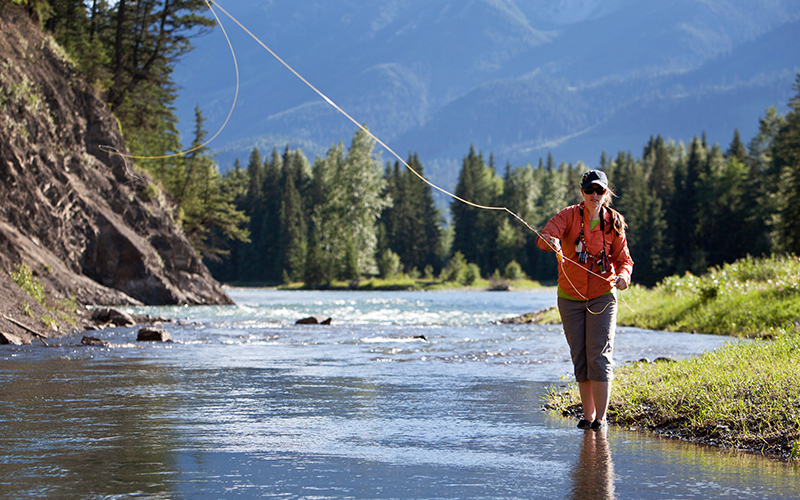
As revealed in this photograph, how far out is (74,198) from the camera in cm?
3078

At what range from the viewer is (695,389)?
763 centimetres

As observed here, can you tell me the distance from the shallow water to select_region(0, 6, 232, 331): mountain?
11638mm

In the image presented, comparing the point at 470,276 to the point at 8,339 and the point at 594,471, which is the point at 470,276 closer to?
the point at 8,339

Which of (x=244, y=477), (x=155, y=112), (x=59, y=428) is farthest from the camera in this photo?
(x=155, y=112)

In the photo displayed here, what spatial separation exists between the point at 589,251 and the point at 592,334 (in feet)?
2.46

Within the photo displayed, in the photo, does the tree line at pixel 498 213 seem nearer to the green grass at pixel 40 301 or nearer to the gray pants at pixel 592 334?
the green grass at pixel 40 301

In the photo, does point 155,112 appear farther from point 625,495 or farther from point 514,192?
point 514,192

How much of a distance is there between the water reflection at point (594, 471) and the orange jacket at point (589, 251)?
131 cm

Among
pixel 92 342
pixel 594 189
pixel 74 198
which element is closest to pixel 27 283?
pixel 92 342

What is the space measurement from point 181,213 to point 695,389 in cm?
3985

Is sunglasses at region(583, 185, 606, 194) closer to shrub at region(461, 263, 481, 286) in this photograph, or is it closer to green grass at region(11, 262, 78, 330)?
green grass at region(11, 262, 78, 330)

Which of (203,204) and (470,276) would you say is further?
(470,276)

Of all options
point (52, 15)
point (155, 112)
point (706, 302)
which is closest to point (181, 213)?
point (155, 112)

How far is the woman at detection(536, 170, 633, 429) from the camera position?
718 centimetres
